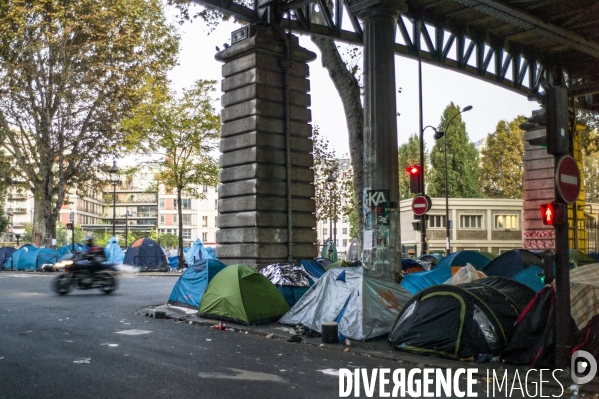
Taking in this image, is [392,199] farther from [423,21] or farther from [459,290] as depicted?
[423,21]

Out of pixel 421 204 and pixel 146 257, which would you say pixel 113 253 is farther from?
pixel 421 204

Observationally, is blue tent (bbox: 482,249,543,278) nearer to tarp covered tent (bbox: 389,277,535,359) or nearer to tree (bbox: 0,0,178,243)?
tarp covered tent (bbox: 389,277,535,359)

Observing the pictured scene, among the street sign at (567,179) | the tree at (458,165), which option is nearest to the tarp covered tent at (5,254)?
the street sign at (567,179)

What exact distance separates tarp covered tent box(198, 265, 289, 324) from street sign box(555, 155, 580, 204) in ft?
22.7

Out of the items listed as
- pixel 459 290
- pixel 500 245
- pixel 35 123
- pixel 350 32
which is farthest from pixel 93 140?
pixel 500 245

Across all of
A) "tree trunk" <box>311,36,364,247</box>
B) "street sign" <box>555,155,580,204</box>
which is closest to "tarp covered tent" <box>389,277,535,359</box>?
"street sign" <box>555,155,580,204</box>

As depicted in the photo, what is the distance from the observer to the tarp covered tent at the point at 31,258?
3916cm

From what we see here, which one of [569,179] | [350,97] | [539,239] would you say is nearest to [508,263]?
[350,97]

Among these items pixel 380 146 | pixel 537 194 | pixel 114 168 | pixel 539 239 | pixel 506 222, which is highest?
pixel 114 168

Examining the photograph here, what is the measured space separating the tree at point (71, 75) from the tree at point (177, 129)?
2115 millimetres

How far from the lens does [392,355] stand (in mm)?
10078

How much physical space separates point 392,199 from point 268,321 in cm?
403

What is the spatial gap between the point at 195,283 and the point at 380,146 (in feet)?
18.9

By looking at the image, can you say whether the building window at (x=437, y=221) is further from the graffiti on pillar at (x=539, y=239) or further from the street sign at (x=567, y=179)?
the street sign at (x=567, y=179)
